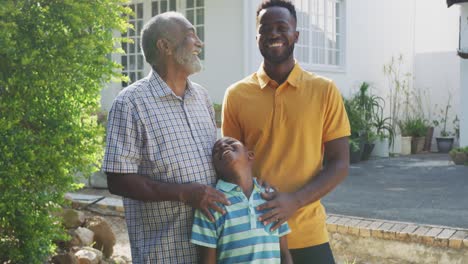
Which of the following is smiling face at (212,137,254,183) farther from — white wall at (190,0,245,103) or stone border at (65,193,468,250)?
white wall at (190,0,245,103)

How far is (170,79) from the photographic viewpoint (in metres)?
2.37

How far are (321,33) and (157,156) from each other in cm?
981

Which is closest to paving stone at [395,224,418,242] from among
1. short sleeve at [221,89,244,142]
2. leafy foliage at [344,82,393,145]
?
short sleeve at [221,89,244,142]

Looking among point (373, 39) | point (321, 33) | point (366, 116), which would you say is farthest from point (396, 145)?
point (321, 33)

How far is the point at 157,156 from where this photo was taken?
2227 millimetres

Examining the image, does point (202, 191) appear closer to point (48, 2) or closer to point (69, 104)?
point (69, 104)

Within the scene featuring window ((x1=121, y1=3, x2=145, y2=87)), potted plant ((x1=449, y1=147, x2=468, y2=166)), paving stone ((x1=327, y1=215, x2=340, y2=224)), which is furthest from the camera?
potted plant ((x1=449, y1=147, x2=468, y2=166))

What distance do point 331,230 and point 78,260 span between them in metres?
2.26

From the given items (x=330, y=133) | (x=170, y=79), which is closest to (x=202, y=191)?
(x=170, y=79)

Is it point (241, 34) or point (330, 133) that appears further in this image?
point (241, 34)

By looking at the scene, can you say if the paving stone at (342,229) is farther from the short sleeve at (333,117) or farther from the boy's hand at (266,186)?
the boy's hand at (266,186)

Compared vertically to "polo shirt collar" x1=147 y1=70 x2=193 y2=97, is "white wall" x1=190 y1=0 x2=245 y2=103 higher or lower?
higher

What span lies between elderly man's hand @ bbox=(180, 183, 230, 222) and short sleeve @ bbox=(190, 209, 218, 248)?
1.6 inches

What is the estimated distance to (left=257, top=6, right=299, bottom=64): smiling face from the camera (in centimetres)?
244
